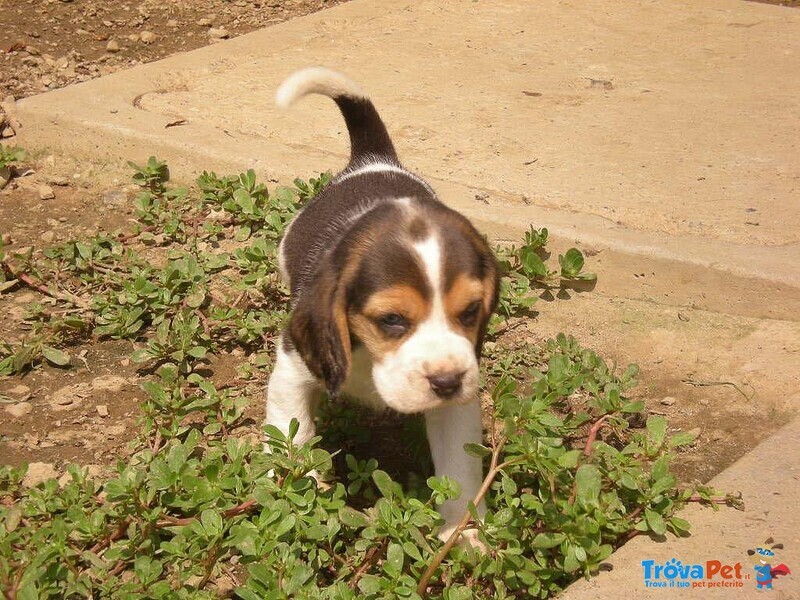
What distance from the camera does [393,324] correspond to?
3.25m

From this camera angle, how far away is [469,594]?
306cm

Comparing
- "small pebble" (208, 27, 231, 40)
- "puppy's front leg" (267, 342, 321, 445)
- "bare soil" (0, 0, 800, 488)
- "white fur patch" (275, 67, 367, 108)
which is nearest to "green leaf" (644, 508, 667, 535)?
"bare soil" (0, 0, 800, 488)

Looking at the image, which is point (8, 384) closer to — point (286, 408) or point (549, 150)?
point (286, 408)

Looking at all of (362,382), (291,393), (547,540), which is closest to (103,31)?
(291,393)

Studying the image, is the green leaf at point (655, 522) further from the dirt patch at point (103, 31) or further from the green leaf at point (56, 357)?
the dirt patch at point (103, 31)

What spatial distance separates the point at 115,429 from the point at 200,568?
1120mm

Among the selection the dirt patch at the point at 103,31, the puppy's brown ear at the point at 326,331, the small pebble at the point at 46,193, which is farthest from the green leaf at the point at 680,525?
the dirt patch at the point at 103,31

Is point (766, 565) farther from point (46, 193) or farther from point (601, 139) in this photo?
point (46, 193)

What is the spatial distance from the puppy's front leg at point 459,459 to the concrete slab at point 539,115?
175cm

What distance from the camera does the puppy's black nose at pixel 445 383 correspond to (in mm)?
3082

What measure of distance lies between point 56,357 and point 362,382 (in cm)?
163

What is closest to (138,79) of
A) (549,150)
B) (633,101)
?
(549,150)

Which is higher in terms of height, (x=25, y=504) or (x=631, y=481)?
(x=631, y=481)

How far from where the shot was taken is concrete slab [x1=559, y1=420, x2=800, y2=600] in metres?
3.00
